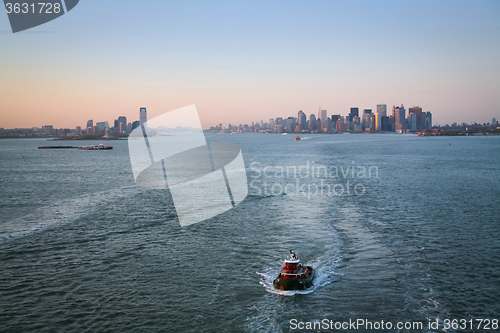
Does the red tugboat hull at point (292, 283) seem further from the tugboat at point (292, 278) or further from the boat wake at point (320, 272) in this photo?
the boat wake at point (320, 272)

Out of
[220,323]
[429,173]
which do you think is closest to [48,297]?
[220,323]

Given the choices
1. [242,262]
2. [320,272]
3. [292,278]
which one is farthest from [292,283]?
[242,262]

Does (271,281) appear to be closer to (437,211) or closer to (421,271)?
(421,271)

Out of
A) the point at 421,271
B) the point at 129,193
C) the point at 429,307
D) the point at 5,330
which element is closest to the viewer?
the point at 5,330

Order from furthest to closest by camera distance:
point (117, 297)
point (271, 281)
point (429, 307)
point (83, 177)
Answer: point (83, 177) → point (271, 281) → point (117, 297) → point (429, 307)

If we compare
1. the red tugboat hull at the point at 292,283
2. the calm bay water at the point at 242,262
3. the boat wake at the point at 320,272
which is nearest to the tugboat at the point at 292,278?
the red tugboat hull at the point at 292,283

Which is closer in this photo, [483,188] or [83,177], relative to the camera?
[483,188]
